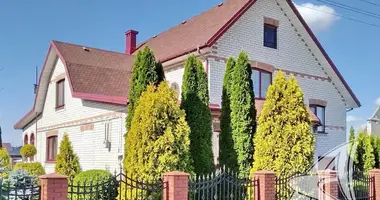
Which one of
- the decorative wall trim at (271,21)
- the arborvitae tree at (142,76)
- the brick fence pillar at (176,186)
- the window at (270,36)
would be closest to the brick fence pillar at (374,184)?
the arborvitae tree at (142,76)

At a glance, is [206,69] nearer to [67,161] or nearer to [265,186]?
[67,161]

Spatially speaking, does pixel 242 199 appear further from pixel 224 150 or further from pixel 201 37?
pixel 201 37

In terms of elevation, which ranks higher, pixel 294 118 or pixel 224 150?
pixel 294 118

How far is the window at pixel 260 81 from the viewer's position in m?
17.0

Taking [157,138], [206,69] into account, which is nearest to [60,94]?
[206,69]

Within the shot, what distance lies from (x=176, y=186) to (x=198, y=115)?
13.2 feet

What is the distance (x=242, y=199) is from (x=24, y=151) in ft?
44.5

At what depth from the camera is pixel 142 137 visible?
9805 millimetres

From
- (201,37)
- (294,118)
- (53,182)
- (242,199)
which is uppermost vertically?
(201,37)

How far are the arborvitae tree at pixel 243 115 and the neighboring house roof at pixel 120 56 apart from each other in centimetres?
284

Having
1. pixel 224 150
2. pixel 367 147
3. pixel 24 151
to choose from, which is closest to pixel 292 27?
pixel 367 147

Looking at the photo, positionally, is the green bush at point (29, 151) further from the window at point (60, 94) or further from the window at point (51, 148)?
the window at point (60, 94)

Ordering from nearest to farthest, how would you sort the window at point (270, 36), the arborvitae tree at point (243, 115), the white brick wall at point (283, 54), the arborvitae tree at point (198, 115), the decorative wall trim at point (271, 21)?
the arborvitae tree at point (198, 115), the arborvitae tree at point (243, 115), the white brick wall at point (283, 54), the decorative wall trim at point (271, 21), the window at point (270, 36)

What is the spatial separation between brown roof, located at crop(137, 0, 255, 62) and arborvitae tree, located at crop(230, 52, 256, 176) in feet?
9.33
